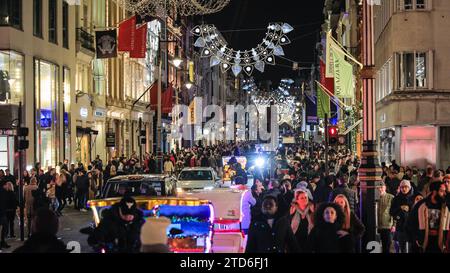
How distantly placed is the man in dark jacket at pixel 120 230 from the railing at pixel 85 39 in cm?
3369

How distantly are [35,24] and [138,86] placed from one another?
86.0 feet

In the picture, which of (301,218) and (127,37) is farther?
(127,37)

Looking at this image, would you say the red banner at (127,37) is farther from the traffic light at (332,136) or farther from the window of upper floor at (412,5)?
the window of upper floor at (412,5)

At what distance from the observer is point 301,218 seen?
10711 millimetres

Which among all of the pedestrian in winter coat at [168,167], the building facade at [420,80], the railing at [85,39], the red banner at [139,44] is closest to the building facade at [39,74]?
the railing at [85,39]

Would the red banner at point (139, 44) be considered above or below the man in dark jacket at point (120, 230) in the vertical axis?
above

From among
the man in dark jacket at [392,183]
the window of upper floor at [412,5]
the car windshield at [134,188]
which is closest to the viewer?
the car windshield at [134,188]

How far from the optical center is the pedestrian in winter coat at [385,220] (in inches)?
Result: 577

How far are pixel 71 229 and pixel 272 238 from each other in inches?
507

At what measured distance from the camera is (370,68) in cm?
1488

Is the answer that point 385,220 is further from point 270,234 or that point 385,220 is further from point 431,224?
point 270,234

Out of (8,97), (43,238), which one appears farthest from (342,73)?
(43,238)
